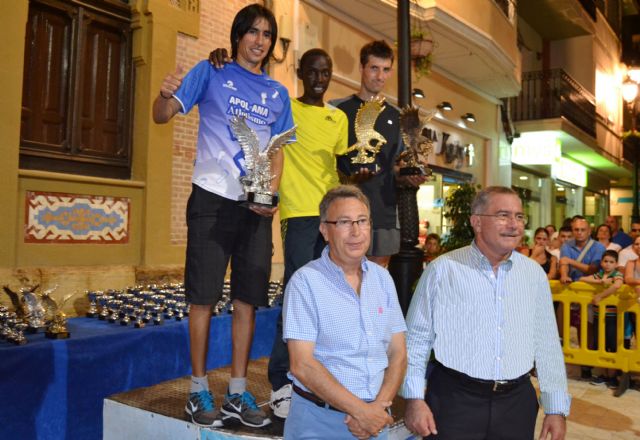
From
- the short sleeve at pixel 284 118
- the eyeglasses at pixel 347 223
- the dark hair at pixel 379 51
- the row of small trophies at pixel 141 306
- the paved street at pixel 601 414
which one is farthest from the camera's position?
the paved street at pixel 601 414

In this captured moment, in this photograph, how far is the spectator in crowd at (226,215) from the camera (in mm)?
2926

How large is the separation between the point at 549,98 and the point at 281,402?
1615 cm

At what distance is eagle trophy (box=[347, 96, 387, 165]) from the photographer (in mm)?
3559

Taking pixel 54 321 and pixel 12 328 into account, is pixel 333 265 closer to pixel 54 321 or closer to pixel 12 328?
pixel 12 328

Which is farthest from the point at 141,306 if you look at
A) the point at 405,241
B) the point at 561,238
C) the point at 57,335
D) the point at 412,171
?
the point at 561,238

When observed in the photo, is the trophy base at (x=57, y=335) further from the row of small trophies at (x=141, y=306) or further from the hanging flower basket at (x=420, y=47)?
the hanging flower basket at (x=420, y=47)

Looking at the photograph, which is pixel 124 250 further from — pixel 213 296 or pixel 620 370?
pixel 620 370

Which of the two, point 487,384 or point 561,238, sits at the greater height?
point 561,238

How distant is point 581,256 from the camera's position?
748 centimetres

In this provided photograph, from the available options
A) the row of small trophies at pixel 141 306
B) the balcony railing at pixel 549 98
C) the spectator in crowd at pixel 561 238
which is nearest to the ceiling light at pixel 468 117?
the balcony railing at pixel 549 98

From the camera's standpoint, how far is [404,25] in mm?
5375

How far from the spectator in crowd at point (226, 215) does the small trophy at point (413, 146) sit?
41.5 inches

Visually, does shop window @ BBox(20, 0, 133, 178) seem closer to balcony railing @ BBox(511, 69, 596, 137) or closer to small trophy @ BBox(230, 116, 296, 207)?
small trophy @ BBox(230, 116, 296, 207)

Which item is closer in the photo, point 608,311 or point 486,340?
point 486,340
